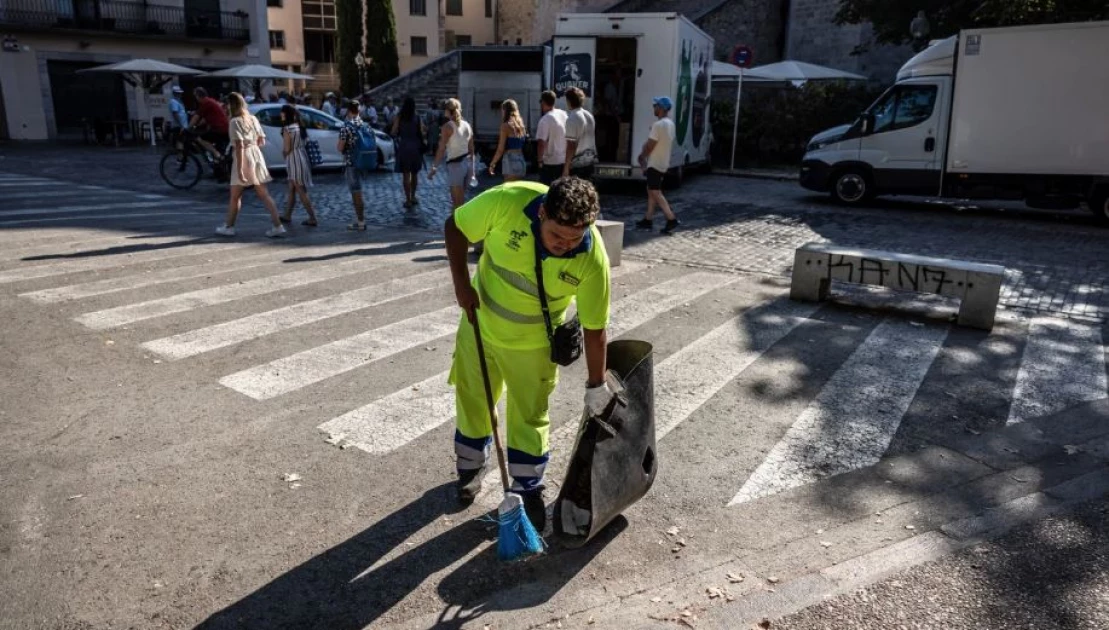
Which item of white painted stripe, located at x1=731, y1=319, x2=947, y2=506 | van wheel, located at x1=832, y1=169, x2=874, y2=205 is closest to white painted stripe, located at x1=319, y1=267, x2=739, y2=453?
white painted stripe, located at x1=731, y1=319, x2=947, y2=506

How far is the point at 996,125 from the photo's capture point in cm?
1342

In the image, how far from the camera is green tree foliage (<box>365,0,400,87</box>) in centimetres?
4688

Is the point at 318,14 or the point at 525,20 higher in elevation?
the point at 318,14

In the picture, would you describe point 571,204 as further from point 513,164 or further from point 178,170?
point 178,170

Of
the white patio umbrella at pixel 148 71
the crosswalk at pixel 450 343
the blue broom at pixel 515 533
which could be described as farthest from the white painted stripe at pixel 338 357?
the white patio umbrella at pixel 148 71

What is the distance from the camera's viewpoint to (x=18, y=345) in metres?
6.04

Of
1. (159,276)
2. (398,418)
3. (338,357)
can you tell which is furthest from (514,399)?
(159,276)

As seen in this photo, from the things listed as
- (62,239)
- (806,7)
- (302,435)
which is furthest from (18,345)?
(806,7)

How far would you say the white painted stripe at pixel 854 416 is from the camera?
14.7ft

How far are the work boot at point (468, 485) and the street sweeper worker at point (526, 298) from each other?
30 centimetres

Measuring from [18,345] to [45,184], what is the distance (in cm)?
1184

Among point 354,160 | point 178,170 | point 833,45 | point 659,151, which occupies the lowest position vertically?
point 178,170

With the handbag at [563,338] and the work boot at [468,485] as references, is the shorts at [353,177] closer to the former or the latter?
the work boot at [468,485]

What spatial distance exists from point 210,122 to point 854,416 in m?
14.2
